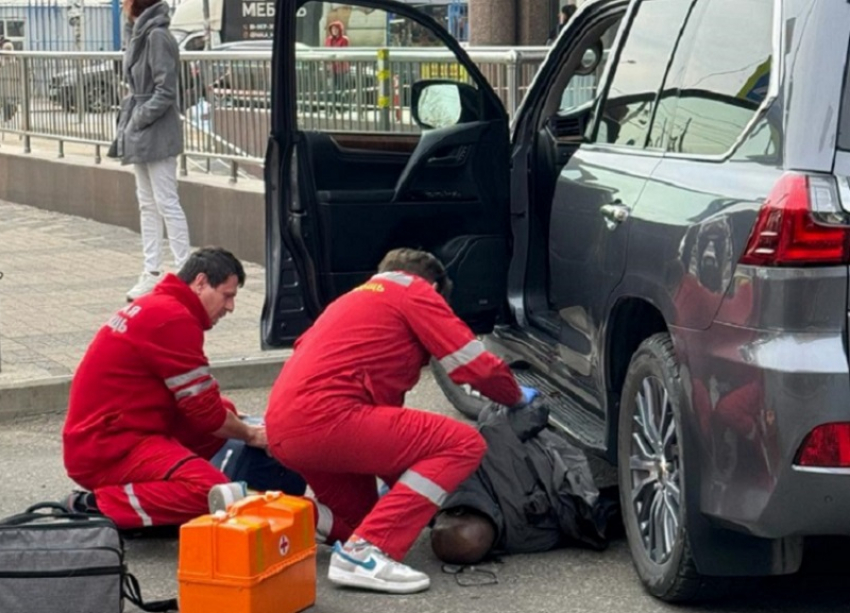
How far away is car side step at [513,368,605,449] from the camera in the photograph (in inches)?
234

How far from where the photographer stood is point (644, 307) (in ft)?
17.7

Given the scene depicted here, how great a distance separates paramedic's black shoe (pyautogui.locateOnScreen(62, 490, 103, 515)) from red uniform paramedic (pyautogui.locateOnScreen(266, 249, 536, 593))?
68 cm

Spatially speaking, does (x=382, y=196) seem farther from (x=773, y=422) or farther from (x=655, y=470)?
(x=773, y=422)

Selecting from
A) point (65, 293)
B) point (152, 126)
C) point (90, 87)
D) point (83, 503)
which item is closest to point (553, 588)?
point (83, 503)

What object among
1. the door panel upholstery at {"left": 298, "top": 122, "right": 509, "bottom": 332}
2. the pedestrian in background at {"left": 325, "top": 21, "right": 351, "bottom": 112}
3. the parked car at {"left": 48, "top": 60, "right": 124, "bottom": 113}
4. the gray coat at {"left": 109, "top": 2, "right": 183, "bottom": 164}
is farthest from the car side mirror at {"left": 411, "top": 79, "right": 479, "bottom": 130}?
the parked car at {"left": 48, "top": 60, "right": 124, "bottom": 113}

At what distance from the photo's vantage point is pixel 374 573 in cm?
544

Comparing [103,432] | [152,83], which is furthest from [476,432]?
[152,83]

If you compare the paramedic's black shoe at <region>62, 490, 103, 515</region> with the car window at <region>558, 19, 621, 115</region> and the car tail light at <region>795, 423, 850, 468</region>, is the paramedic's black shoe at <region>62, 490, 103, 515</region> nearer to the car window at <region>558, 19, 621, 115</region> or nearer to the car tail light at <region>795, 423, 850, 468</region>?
the car window at <region>558, 19, 621, 115</region>

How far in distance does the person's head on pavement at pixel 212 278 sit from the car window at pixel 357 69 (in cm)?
320

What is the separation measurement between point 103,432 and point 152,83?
5302 millimetres

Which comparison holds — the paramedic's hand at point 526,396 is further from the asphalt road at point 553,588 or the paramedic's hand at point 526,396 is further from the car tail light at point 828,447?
the car tail light at point 828,447

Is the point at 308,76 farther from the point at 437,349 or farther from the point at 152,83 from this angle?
the point at 437,349

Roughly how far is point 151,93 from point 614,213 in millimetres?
5792

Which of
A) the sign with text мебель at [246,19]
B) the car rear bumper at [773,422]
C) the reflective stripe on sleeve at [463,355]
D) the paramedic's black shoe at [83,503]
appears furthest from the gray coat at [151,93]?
the sign with text мебель at [246,19]
